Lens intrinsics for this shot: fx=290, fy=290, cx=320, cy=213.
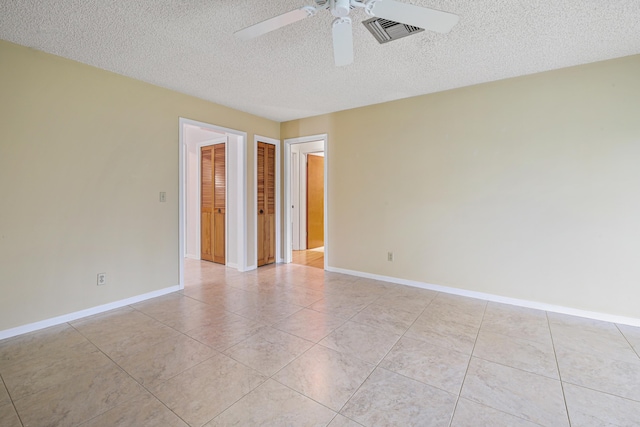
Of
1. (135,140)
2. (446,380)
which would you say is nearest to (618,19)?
(446,380)

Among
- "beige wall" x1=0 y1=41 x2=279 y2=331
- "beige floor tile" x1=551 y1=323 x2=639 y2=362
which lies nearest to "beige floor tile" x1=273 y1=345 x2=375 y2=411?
"beige floor tile" x1=551 y1=323 x2=639 y2=362

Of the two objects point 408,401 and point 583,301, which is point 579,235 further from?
point 408,401

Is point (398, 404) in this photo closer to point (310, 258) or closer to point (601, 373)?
point (601, 373)

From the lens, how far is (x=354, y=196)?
4.25m

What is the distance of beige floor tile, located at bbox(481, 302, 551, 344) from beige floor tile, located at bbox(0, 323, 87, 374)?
136 inches

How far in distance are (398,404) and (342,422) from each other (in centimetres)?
36

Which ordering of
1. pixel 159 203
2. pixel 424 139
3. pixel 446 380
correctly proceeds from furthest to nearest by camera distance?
pixel 424 139, pixel 159 203, pixel 446 380

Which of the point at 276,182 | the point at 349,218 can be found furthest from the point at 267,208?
the point at 349,218

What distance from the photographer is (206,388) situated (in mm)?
1772

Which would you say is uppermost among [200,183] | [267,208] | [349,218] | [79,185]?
[200,183]

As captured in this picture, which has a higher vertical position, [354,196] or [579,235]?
[354,196]

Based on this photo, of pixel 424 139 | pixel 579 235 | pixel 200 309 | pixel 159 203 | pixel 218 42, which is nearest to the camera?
pixel 218 42

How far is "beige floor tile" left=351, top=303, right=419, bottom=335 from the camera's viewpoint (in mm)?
2602

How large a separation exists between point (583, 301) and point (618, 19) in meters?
2.41
